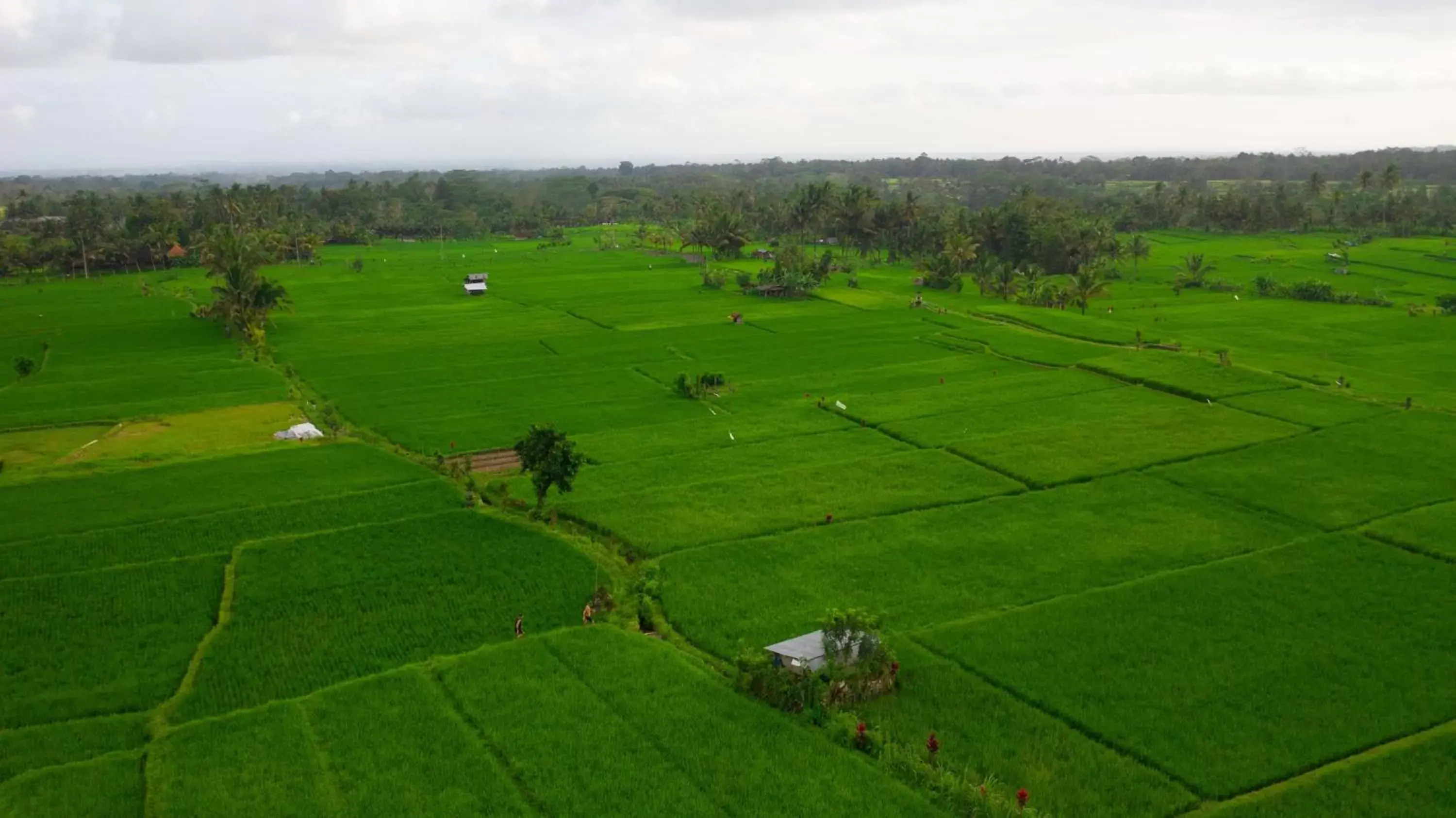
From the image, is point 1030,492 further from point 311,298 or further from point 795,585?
Result: point 311,298

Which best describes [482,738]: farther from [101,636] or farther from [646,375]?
[646,375]

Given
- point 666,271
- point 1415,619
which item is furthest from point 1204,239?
point 1415,619

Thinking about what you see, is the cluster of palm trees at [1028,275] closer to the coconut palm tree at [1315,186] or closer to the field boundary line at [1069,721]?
the coconut palm tree at [1315,186]

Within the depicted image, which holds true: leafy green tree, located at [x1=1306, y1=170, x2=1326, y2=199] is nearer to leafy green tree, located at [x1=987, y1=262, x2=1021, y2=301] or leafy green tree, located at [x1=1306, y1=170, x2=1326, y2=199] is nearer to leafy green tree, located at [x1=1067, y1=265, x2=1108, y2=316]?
leafy green tree, located at [x1=1067, y1=265, x2=1108, y2=316]

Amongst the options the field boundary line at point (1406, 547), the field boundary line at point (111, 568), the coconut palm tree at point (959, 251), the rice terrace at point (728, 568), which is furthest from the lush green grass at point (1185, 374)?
the field boundary line at point (111, 568)

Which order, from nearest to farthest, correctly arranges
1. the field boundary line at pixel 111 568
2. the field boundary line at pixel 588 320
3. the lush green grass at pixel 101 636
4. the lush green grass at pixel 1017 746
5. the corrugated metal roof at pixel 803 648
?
the lush green grass at pixel 1017 746 < the lush green grass at pixel 101 636 < the corrugated metal roof at pixel 803 648 < the field boundary line at pixel 111 568 < the field boundary line at pixel 588 320

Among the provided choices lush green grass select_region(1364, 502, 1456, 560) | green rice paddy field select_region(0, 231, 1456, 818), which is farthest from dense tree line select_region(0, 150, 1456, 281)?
lush green grass select_region(1364, 502, 1456, 560)
